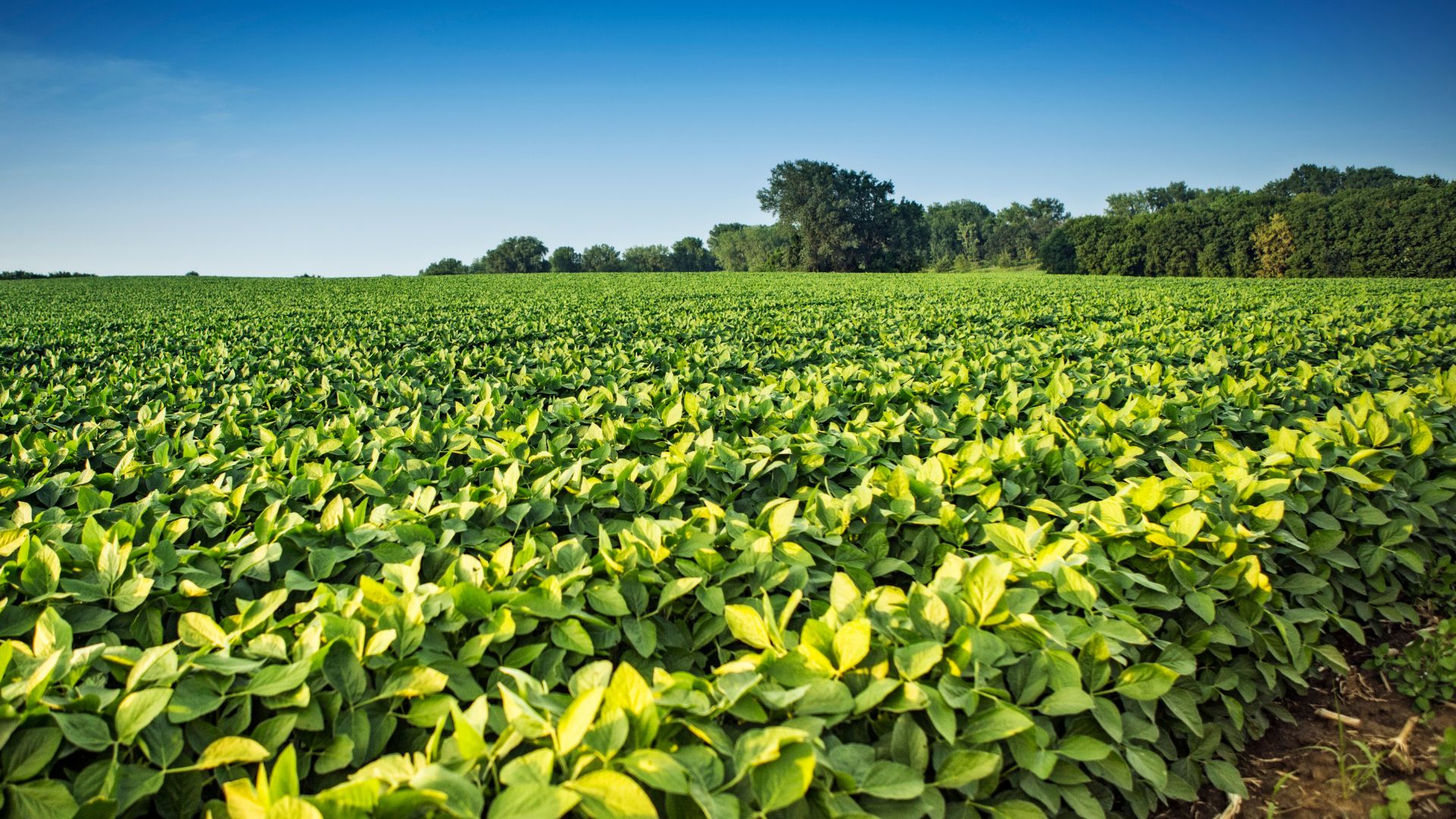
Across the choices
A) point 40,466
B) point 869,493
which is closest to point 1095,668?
point 869,493

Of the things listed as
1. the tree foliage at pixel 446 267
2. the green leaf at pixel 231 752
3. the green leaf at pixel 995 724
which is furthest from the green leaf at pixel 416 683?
the tree foliage at pixel 446 267

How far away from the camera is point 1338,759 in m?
2.39

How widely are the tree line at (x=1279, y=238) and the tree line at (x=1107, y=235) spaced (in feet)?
0.27

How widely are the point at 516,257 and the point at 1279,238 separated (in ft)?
267

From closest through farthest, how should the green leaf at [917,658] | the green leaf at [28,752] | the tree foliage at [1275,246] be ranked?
the green leaf at [28,752] → the green leaf at [917,658] → the tree foliage at [1275,246]

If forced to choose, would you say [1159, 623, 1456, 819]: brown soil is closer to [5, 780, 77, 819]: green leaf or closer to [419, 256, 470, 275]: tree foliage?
[5, 780, 77, 819]: green leaf

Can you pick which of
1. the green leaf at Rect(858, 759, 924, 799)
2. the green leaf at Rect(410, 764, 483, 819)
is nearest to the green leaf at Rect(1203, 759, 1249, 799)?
the green leaf at Rect(858, 759, 924, 799)

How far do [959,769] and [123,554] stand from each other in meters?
2.32

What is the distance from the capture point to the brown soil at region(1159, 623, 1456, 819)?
7.20 feet

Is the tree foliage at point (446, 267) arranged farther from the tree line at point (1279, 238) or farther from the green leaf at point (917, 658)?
the green leaf at point (917, 658)

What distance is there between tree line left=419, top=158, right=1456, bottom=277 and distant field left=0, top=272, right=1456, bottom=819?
55584 mm

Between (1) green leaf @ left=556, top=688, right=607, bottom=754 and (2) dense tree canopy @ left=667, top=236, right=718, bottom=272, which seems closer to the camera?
(1) green leaf @ left=556, top=688, right=607, bottom=754

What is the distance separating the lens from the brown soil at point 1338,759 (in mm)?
2193

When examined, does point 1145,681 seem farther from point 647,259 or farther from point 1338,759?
point 647,259
